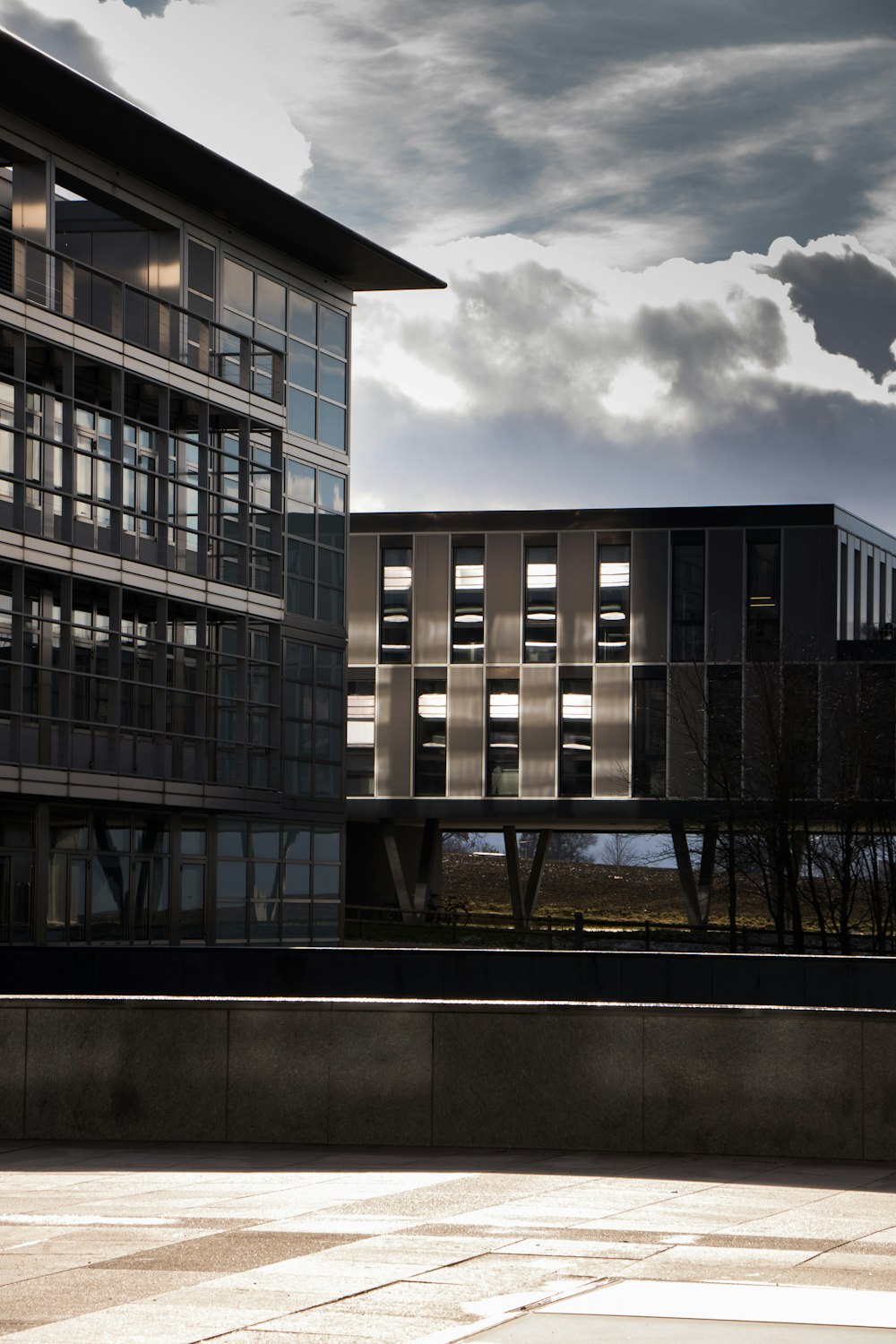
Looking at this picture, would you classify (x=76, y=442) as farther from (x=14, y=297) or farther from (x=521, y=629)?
(x=521, y=629)

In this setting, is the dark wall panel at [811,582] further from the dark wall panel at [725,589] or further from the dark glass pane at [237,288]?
the dark glass pane at [237,288]

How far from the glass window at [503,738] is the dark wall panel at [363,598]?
14.4ft

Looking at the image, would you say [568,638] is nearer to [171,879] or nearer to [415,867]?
[415,867]

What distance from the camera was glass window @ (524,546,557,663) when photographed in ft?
201

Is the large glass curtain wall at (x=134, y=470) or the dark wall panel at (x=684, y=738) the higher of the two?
the large glass curtain wall at (x=134, y=470)

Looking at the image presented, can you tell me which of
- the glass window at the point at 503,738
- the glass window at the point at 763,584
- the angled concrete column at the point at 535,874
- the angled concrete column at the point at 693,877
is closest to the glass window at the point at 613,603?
the glass window at the point at 503,738

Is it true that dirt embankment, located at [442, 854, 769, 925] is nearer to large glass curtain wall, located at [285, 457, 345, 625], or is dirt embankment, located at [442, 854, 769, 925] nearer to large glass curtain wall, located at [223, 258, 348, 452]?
large glass curtain wall, located at [285, 457, 345, 625]

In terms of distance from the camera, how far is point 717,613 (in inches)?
2333

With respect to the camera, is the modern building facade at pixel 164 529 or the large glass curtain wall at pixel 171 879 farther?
the large glass curtain wall at pixel 171 879

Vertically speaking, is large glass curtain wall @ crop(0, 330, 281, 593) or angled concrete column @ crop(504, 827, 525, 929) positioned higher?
large glass curtain wall @ crop(0, 330, 281, 593)

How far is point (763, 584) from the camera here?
5984 cm

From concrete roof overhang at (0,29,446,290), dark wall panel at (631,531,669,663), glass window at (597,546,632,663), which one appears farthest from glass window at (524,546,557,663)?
concrete roof overhang at (0,29,446,290)

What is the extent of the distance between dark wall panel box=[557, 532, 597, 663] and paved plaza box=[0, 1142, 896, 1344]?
47.6 meters

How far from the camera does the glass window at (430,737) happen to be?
61.7 m
